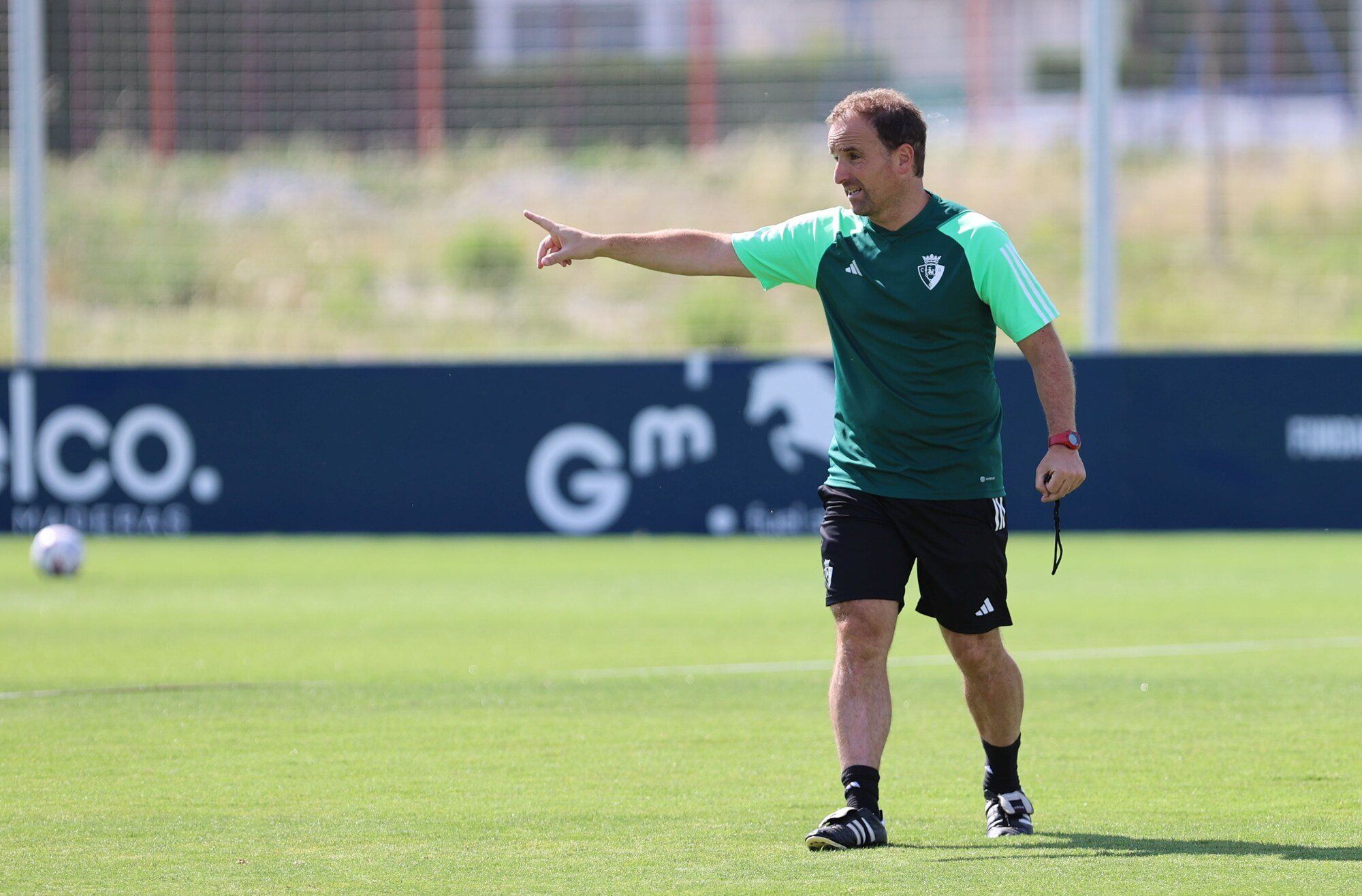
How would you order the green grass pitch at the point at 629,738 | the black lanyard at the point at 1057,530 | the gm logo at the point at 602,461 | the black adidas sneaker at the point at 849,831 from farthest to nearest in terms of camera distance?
the gm logo at the point at 602,461
the black lanyard at the point at 1057,530
the black adidas sneaker at the point at 849,831
the green grass pitch at the point at 629,738

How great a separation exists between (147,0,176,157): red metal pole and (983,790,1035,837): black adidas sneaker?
80.2 ft

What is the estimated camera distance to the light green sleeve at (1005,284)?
19.1ft

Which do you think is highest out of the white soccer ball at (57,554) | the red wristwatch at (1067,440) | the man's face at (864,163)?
the man's face at (864,163)

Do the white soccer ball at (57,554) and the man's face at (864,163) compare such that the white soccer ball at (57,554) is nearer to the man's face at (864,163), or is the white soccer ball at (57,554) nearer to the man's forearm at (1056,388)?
the man's face at (864,163)

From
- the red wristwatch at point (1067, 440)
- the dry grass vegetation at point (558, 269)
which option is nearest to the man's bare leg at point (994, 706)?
the red wristwatch at point (1067, 440)

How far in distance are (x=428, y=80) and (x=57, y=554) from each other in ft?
50.0

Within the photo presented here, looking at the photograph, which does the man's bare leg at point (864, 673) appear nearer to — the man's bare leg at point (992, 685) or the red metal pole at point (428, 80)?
the man's bare leg at point (992, 685)

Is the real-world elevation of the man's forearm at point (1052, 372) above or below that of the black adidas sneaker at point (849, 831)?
above

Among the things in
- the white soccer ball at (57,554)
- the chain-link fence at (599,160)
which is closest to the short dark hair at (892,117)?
the white soccer ball at (57,554)

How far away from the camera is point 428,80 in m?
28.5

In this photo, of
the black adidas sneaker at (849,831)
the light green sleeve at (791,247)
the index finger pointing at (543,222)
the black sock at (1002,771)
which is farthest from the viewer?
the index finger pointing at (543,222)

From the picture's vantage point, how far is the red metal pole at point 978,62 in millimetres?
29031

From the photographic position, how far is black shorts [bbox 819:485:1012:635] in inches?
235

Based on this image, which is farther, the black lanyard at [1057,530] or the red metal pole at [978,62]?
the red metal pole at [978,62]
